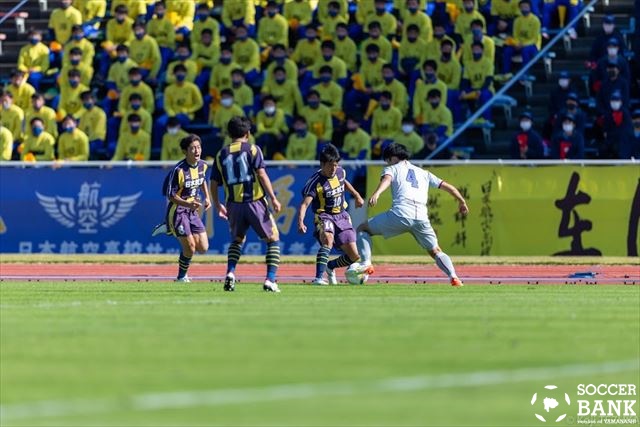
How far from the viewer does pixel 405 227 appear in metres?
22.0

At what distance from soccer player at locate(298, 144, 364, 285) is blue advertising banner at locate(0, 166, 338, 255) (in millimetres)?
8164

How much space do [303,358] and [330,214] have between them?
10.9m

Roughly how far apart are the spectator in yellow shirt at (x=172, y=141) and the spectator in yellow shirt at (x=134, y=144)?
1.12 feet

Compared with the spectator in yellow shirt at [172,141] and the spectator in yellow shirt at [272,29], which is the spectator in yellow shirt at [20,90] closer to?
the spectator in yellow shirt at [172,141]

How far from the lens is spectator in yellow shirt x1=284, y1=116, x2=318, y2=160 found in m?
31.6

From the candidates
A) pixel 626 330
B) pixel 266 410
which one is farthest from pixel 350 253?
pixel 266 410

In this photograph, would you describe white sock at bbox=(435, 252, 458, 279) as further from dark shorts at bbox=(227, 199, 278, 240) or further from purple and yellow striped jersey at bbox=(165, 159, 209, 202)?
purple and yellow striped jersey at bbox=(165, 159, 209, 202)

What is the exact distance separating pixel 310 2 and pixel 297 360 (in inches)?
950

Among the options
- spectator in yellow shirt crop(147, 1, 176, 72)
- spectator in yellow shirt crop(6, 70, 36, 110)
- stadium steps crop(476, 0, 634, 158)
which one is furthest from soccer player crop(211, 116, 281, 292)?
spectator in yellow shirt crop(6, 70, 36, 110)

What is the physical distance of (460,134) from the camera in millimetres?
32562

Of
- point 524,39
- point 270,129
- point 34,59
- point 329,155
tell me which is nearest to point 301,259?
point 270,129

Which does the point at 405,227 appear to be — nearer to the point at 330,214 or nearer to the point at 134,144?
the point at 330,214

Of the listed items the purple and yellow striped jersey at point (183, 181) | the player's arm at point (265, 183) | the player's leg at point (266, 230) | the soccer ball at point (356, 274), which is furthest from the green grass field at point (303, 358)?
the purple and yellow striped jersey at point (183, 181)

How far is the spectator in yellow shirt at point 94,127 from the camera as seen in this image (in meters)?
33.8
